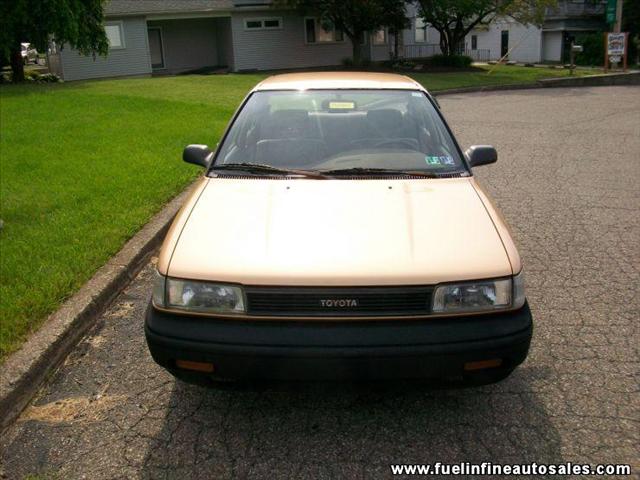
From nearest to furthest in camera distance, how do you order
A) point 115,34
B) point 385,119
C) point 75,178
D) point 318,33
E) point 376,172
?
point 376,172 → point 385,119 → point 75,178 → point 115,34 → point 318,33

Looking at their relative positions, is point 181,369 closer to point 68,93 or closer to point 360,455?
point 360,455

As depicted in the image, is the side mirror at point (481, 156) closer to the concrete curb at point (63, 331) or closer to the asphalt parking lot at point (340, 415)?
the asphalt parking lot at point (340, 415)

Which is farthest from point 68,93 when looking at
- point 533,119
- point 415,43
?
point 415,43

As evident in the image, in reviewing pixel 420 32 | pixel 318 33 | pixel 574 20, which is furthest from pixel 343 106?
pixel 574 20

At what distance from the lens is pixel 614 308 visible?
14.1 ft

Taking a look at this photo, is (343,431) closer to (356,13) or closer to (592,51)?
(356,13)

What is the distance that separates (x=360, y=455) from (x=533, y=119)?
12.7 m

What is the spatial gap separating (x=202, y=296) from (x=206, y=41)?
29.7 m

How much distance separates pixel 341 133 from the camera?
4.09 m

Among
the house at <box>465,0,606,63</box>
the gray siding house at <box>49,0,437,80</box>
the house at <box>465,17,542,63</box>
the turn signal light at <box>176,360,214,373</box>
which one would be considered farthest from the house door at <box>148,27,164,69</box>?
the turn signal light at <box>176,360,214,373</box>

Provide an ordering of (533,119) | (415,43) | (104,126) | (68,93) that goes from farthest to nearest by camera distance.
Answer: (415,43)
(68,93)
(533,119)
(104,126)

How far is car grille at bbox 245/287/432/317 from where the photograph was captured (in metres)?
2.72

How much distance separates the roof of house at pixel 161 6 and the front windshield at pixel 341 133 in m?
24.7

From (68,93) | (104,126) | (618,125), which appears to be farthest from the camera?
(68,93)
